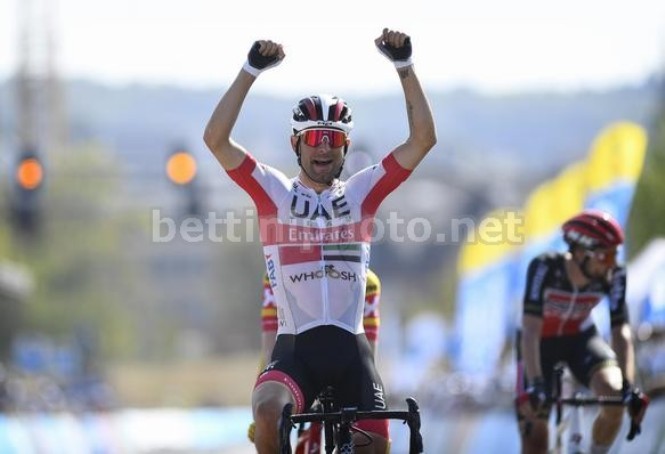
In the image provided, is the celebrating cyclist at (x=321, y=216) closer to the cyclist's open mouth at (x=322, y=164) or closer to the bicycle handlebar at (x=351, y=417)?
the cyclist's open mouth at (x=322, y=164)

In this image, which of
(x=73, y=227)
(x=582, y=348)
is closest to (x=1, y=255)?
(x=73, y=227)

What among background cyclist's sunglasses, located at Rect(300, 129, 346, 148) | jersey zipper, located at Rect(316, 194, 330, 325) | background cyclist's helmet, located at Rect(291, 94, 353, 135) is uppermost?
background cyclist's helmet, located at Rect(291, 94, 353, 135)

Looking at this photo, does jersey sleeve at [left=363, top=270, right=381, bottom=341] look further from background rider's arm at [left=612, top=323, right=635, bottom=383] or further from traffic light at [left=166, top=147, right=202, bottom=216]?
traffic light at [left=166, top=147, right=202, bottom=216]

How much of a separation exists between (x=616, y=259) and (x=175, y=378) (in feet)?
300

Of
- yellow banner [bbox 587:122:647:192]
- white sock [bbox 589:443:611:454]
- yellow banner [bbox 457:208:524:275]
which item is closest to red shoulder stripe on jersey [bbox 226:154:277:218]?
white sock [bbox 589:443:611:454]

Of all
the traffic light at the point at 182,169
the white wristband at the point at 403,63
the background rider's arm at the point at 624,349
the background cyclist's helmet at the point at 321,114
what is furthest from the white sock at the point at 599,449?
the traffic light at the point at 182,169

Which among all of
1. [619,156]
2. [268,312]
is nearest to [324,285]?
[268,312]

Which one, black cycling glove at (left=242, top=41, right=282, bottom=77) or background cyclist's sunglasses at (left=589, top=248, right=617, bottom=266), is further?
background cyclist's sunglasses at (left=589, top=248, right=617, bottom=266)

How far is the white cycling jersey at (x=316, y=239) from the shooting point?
1076 centimetres

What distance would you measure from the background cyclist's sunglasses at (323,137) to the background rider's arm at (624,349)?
376 cm

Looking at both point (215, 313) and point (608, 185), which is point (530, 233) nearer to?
point (608, 185)

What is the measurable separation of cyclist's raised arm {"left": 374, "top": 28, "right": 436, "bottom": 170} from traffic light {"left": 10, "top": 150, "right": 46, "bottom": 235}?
58.5ft

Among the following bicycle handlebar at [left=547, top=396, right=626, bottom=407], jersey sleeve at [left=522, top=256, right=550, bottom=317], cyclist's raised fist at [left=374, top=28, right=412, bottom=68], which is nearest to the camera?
cyclist's raised fist at [left=374, top=28, right=412, bottom=68]

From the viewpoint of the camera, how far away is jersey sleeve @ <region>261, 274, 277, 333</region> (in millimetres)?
12233
